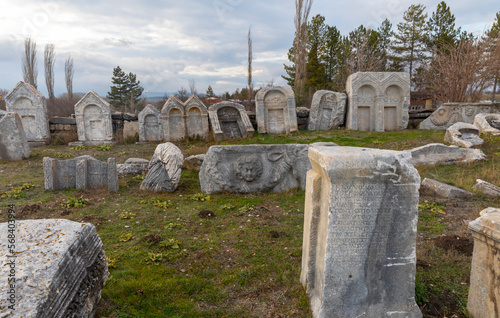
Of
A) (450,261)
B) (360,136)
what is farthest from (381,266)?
(360,136)

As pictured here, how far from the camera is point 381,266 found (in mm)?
2547

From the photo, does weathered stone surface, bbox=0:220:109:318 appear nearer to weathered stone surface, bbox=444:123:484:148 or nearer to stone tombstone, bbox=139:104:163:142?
weathered stone surface, bbox=444:123:484:148

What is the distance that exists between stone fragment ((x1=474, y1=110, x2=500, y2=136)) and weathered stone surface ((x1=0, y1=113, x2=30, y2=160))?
14.3 meters

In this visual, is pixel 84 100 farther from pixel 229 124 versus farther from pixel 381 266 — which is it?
pixel 381 266

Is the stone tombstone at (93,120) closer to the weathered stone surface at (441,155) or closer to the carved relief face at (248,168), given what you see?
the carved relief face at (248,168)

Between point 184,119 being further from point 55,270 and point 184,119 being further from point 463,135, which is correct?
point 55,270

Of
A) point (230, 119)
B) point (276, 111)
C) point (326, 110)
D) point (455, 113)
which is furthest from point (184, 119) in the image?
point (455, 113)

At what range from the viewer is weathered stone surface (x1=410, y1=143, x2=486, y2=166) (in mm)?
7273

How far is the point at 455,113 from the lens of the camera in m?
12.6

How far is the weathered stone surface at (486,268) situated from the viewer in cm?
234

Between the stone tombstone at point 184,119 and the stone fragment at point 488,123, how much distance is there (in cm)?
959

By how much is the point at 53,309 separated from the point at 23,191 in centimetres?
542

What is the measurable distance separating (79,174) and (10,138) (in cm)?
414

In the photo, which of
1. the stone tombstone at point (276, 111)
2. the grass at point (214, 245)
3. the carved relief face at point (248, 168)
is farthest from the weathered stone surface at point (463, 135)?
the carved relief face at point (248, 168)
